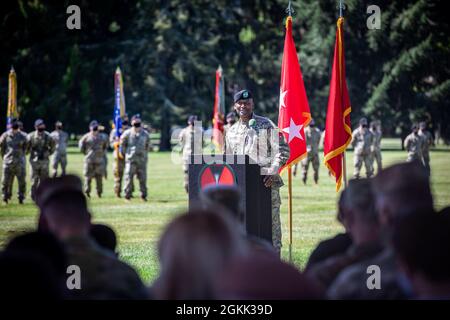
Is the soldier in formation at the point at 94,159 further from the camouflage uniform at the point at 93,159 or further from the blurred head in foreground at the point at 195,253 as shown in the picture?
the blurred head in foreground at the point at 195,253

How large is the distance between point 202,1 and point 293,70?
5638 cm

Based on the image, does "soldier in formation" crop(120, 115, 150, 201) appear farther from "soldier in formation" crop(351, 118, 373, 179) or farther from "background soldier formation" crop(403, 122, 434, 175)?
"background soldier formation" crop(403, 122, 434, 175)

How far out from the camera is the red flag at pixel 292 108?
38.0 feet

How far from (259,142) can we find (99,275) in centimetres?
580

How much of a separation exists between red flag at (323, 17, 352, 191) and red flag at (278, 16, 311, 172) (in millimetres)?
330

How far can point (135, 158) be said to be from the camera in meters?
23.5

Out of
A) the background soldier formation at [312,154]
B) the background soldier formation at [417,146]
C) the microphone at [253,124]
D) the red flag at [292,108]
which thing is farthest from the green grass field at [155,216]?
the microphone at [253,124]

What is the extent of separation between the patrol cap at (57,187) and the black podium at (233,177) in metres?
3.10

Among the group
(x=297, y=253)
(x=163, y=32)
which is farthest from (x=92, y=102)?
(x=297, y=253)

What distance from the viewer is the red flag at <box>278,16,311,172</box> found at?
11578 mm
